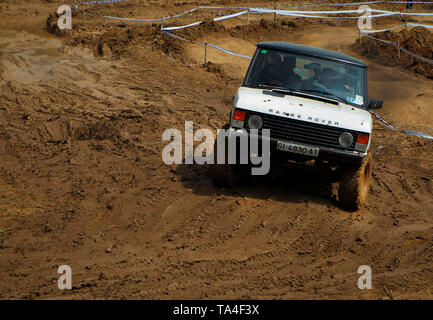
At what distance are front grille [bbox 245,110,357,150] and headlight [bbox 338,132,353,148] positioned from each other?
0.04 m

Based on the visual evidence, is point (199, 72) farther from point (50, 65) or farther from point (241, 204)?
point (241, 204)

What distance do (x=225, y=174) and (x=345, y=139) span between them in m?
1.68

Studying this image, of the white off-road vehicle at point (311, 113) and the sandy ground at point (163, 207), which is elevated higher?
the white off-road vehicle at point (311, 113)

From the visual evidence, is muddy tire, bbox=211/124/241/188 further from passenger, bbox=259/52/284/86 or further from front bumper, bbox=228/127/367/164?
passenger, bbox=259/52/284/86

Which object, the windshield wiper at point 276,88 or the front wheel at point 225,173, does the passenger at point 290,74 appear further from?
the front wheel at point 225,173

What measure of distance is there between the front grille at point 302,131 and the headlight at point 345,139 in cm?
4

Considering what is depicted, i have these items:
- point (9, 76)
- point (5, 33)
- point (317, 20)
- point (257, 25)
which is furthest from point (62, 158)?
point (317, 20)

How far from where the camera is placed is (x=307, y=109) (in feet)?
24.1

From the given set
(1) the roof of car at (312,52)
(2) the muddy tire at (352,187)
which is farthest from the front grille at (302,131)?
(1) the roof of car at (312,52)

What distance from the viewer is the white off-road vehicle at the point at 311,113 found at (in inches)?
286

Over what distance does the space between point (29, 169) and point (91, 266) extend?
347cm

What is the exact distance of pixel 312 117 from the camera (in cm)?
724

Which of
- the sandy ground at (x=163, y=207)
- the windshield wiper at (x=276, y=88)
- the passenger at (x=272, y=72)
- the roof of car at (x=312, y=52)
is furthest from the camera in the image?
the roof of car at (x=312, y=52)

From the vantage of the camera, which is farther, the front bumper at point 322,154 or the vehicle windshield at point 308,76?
the vehicle windshield at point 308,76
